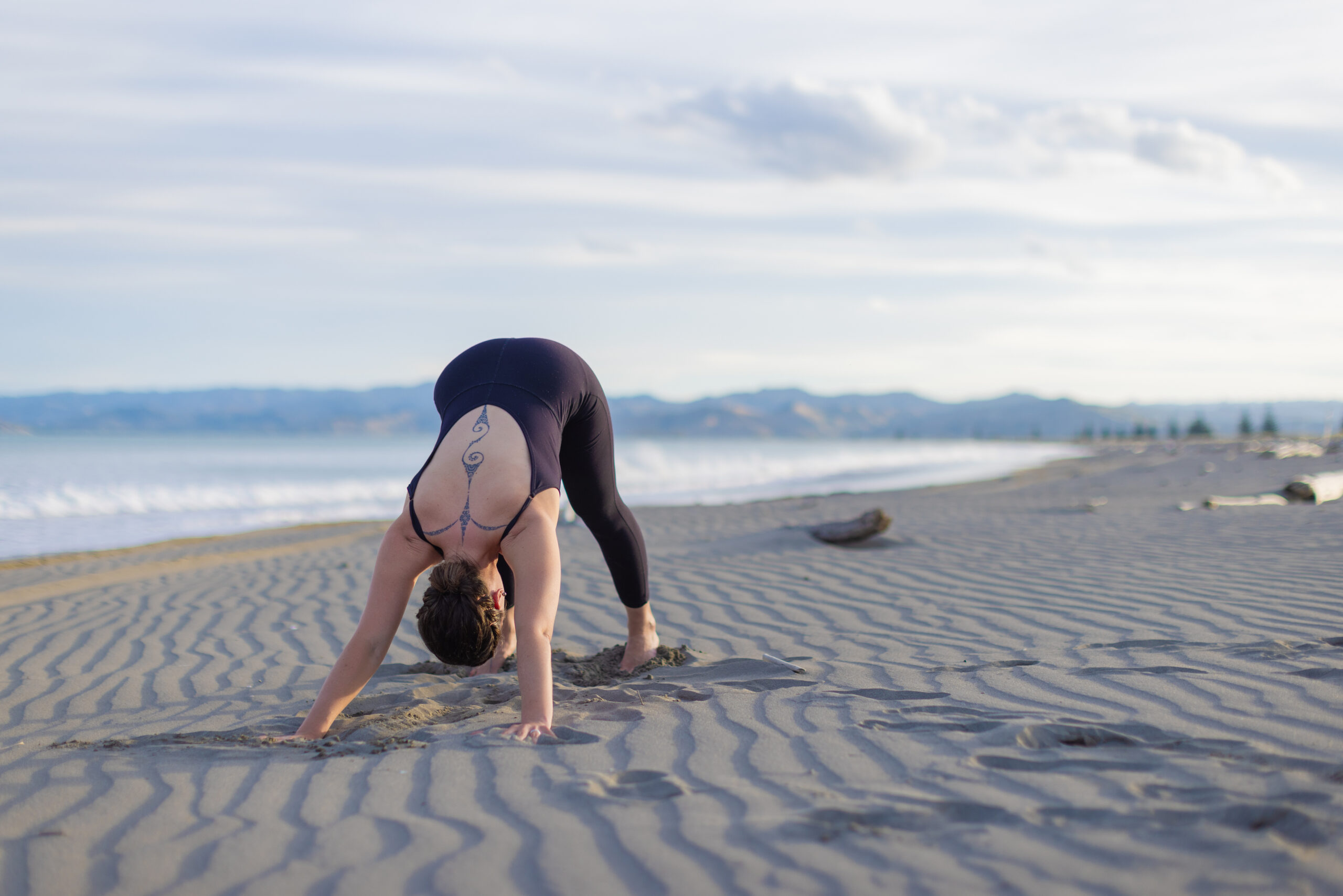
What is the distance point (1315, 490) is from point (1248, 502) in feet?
3.28

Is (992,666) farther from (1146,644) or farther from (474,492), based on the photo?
(474,492)

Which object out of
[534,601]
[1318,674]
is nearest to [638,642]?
[534,601]

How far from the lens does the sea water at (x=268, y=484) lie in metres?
13.7

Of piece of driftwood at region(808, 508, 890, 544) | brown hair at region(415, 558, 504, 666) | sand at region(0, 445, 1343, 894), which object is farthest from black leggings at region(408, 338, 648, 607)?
piece of driftwood at region(808, 508, 890, 544)

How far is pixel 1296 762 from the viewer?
2279 millimetres

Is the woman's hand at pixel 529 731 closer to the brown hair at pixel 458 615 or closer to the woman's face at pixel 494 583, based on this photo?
the brown hair at pixel 458 615

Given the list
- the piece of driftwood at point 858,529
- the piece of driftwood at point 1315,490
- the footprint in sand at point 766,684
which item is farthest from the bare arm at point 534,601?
the piece of driftwood at point 1315,490

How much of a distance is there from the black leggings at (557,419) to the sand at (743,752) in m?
0.62

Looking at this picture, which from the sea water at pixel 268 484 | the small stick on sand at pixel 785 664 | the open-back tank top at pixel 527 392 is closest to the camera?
the open-back tank top at pixel 527 392

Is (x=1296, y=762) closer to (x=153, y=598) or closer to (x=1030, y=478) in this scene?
(x=153, y=598)

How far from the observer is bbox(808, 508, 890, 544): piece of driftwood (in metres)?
7.98

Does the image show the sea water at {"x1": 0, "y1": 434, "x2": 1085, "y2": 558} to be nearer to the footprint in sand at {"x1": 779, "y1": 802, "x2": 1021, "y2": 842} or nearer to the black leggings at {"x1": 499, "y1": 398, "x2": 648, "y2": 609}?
the black leggings at {"x1": 499, "y1": 398, "x2": 648, "y2": 609}

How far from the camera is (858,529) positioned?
8.00 metres

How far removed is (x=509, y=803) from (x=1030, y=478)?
75.4 ft
